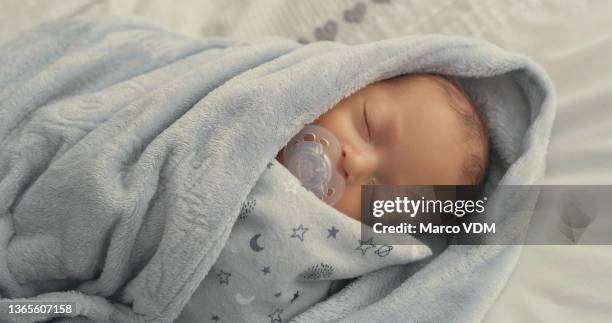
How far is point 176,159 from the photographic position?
0.82 m

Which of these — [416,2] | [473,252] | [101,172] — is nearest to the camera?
[101,172]

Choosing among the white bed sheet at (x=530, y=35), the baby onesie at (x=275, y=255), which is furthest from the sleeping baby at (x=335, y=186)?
the white bed sheet at (x=530, y=35)

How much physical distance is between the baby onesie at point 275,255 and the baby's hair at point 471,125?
23 cm

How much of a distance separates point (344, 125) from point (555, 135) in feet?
1.32

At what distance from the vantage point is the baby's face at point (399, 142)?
921 mm

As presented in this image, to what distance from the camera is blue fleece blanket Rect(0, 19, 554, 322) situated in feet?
2.64

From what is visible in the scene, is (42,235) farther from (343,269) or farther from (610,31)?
(610,31)

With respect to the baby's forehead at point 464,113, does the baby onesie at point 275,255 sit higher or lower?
lower

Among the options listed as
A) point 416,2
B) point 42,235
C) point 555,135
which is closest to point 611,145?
point 555,135

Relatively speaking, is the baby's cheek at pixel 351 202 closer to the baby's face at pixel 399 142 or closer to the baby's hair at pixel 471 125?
the baby's face at pixel 399 142

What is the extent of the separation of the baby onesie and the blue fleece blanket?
0.10 ft

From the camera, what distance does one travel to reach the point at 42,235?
2.81 feet
